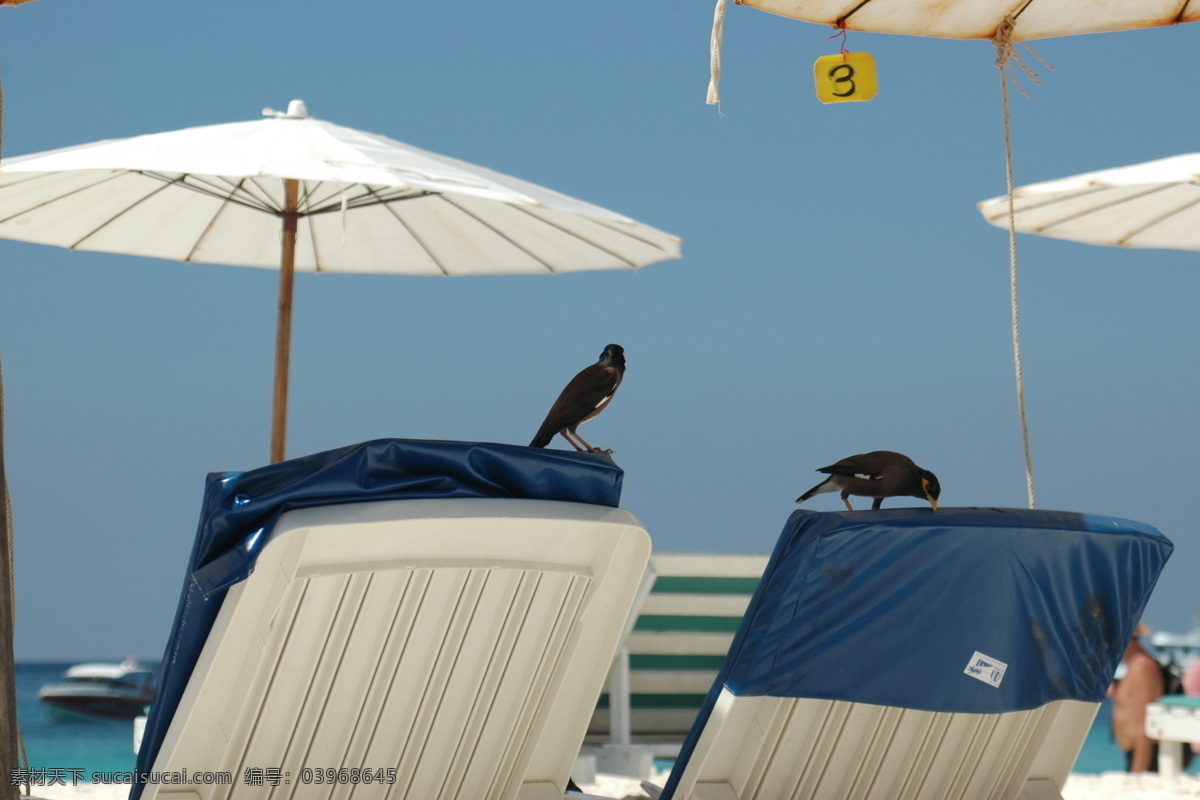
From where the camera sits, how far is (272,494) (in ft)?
6.60

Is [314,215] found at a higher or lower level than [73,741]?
higher

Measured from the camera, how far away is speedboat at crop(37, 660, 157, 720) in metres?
24.9

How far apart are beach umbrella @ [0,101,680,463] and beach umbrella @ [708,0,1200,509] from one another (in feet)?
3.04

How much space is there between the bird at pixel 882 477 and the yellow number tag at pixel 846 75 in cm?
101

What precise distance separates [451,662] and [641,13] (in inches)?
2335

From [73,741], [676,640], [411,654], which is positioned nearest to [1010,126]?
[411,654]

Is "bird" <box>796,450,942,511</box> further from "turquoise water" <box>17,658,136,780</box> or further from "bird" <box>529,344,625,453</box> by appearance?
"turquoise water" <box>17,658,136,780</box>

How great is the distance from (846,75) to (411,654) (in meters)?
1.83

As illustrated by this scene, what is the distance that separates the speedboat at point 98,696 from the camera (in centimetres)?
2488

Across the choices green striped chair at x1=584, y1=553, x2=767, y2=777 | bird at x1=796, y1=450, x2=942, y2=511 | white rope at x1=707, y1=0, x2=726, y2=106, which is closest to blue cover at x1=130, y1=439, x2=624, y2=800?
bird at x1=796, y1=450, x2=942, y2=511

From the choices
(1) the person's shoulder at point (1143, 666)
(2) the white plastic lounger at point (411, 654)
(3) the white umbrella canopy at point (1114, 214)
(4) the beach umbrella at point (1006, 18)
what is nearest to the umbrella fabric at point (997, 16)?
(4) the beach umbrella at point (1006, 18)

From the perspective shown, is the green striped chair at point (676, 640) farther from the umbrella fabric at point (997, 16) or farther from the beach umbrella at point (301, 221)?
the umbrella fabric at point (997, 16)

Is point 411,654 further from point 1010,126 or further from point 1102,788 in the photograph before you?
point 1102,788

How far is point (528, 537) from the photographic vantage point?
7.33 feet
